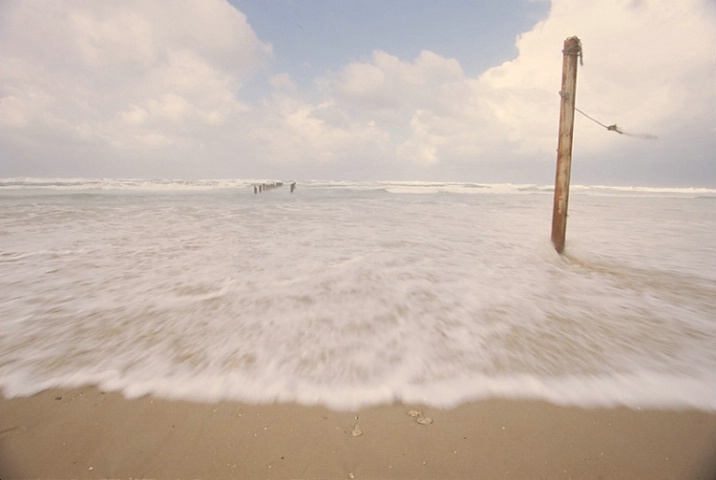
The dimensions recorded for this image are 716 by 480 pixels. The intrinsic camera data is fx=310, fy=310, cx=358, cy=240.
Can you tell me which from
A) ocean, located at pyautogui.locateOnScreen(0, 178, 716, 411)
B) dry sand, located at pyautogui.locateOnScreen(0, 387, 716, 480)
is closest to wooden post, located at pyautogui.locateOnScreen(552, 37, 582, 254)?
ocean, located at pyautogui.locateOnScreen(0, 178, 716, 411)

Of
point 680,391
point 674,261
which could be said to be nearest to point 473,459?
point 680,391

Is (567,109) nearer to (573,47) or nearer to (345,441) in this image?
(573,47)

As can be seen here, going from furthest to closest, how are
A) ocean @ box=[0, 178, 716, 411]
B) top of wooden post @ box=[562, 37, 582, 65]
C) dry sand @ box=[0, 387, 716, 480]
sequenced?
top of wooden post @ box=[562, 37, 582, 65] → ocean @ box=[0, 178, 716, 411] → dry sand @ box=[0, 387, 716, 480]

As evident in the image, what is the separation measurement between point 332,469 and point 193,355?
1625 mm

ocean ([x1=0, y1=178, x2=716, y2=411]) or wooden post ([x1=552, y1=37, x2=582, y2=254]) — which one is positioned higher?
wooden post ([x1=552, y1=37, x2=582, y2=254])

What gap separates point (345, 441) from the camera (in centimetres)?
175

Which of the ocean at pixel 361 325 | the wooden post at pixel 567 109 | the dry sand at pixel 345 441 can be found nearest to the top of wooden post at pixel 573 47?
the wooden post at pixel 567 109

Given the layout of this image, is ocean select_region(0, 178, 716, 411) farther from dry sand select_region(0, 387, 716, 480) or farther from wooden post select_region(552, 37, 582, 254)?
wooden post select_region(552, 37, 582, 254)

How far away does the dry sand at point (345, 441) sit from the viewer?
5.17ft

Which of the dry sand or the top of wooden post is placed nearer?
the dry sand

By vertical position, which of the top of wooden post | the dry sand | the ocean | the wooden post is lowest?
the dry sand

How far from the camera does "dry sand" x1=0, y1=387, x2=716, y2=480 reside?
158 centimetres

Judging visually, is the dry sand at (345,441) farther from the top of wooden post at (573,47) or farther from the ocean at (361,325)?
the top of wooden post at (573,47)

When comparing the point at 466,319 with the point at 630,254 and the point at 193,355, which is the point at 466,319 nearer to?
the point at 193,355
